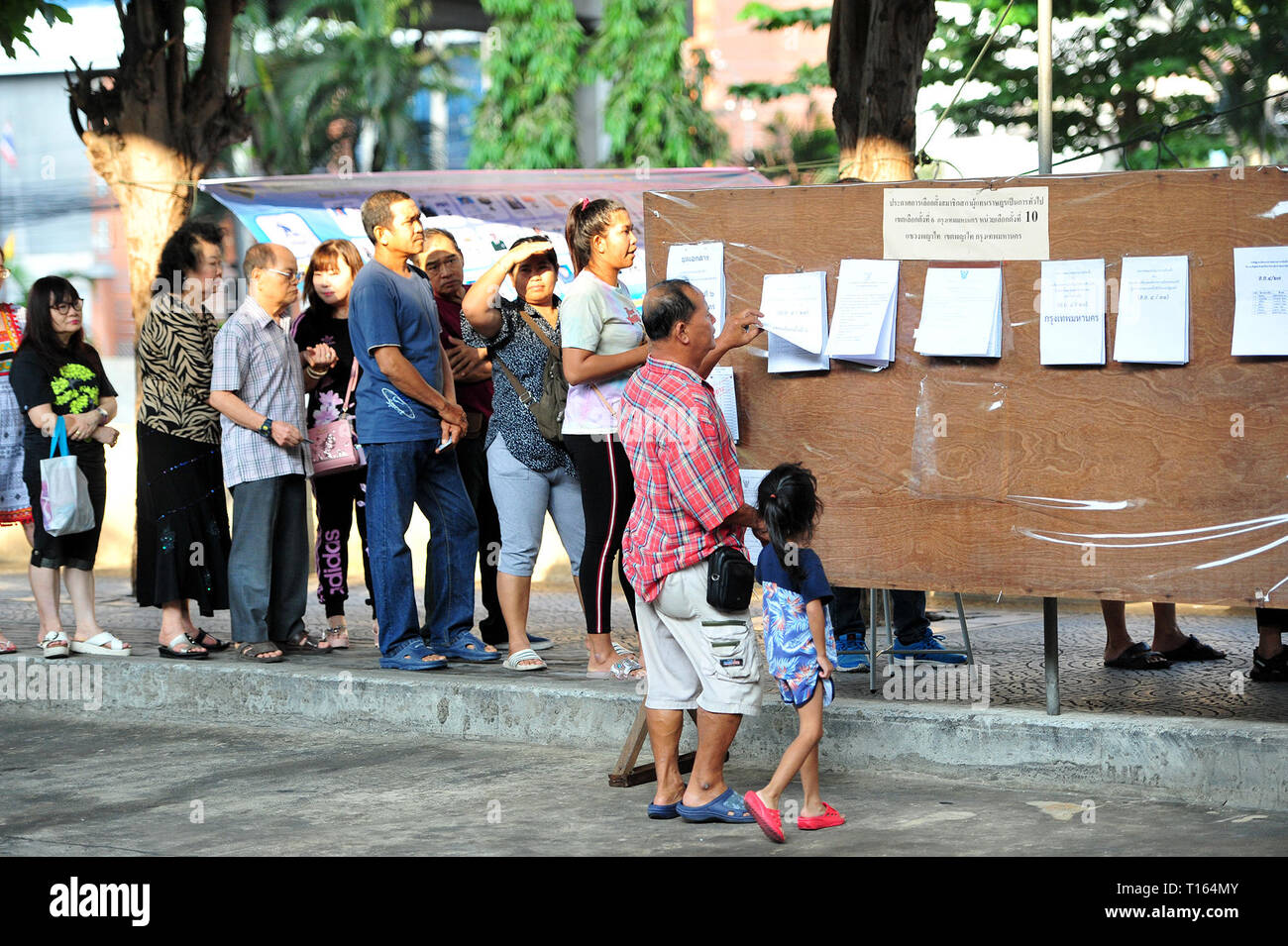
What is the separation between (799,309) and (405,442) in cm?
190

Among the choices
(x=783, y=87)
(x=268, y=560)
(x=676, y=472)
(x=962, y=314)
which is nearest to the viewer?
(x=676, y=472)

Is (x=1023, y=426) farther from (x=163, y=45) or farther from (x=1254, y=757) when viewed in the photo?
(x=163, y=45)

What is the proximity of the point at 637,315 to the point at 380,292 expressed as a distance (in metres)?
1.06

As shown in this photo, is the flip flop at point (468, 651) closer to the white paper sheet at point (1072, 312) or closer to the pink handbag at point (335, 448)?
the pink handbag at point (335, 448)

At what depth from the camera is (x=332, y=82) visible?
42094 millimetres

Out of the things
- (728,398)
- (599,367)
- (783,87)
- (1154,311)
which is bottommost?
(728,398)

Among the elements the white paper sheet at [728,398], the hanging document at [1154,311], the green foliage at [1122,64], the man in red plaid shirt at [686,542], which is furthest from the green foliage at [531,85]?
the man in red plaid shirt at [686,542]

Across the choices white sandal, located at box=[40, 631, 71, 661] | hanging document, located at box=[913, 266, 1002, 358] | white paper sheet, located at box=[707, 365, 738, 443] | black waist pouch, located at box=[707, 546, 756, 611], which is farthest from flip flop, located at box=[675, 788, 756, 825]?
white sandal, located at box=[40, 631, 71, 661]

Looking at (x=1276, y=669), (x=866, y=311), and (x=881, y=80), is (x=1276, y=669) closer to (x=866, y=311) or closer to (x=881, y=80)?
(x=866, y=311)

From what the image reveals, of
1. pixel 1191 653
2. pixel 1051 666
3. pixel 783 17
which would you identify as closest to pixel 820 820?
pixel 1051 666

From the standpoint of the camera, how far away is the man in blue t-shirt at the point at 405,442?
21.1 ft

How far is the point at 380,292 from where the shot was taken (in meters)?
6.38

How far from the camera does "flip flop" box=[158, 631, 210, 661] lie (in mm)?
7102
